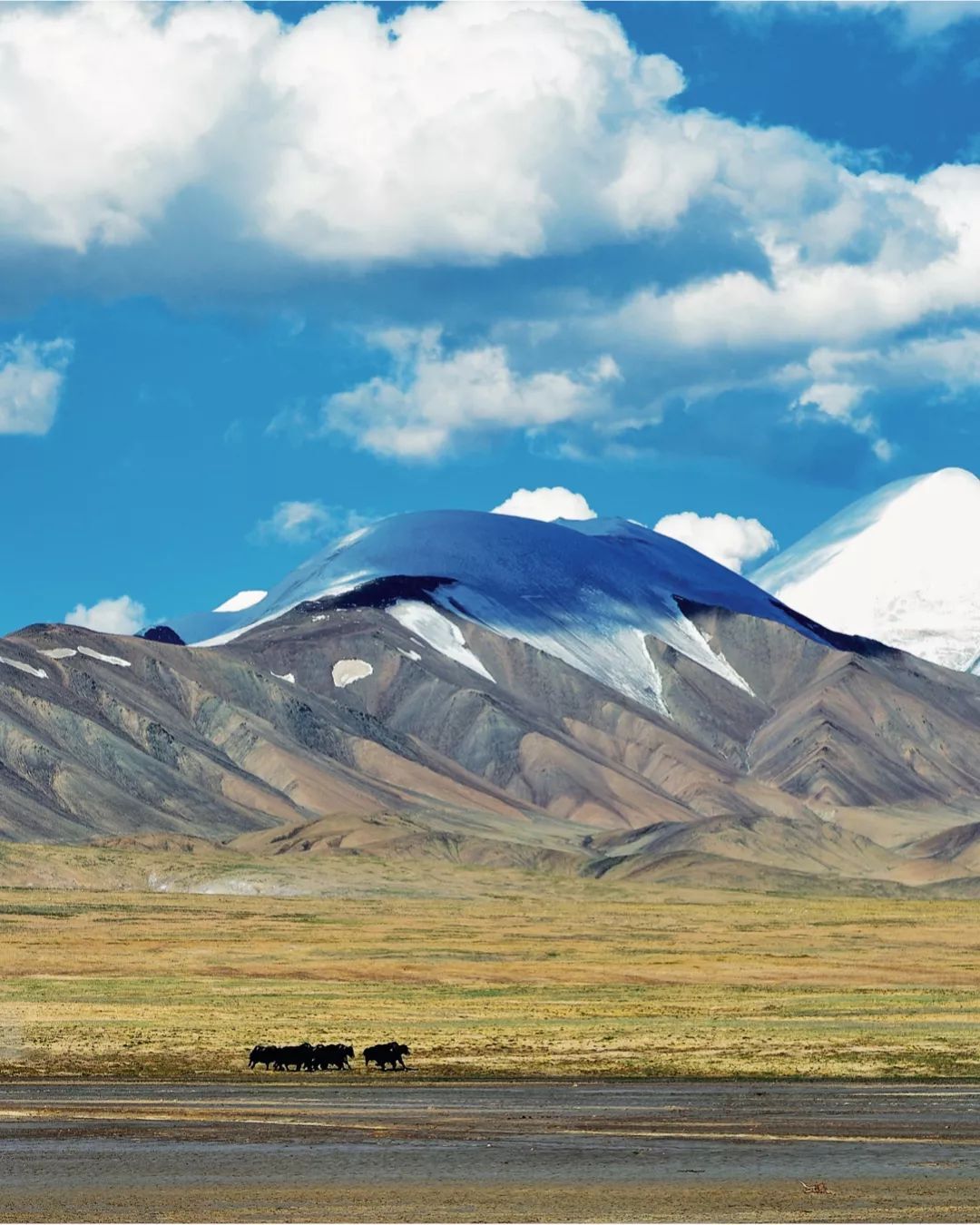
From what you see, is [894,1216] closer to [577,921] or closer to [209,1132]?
[209,1132]

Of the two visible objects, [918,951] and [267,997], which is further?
[918,951]

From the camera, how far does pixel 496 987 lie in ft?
285

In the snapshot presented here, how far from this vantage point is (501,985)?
88688mm

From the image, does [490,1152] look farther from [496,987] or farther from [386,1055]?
[496,987]

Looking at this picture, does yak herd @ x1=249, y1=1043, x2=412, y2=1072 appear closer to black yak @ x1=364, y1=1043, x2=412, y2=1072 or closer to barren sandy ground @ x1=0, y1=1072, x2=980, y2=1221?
black yak @ x1=364, y1=1043, x2=412, y2=1072

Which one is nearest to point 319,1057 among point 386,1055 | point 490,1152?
point 386,1055

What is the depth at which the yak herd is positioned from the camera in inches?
2019

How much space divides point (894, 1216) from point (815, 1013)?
43.2 m

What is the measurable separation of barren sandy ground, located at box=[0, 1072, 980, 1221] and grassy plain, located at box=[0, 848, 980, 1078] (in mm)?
5963

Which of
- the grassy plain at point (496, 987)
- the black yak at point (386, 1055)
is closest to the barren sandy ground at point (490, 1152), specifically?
the black yak at point (386, 1055)

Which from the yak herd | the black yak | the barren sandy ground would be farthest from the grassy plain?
the barren sandy ground

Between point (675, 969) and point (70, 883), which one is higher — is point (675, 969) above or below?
below

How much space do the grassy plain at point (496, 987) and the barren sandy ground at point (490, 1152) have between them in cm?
596

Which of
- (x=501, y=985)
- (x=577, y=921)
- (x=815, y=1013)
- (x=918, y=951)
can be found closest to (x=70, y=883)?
(x=577, y=921)
